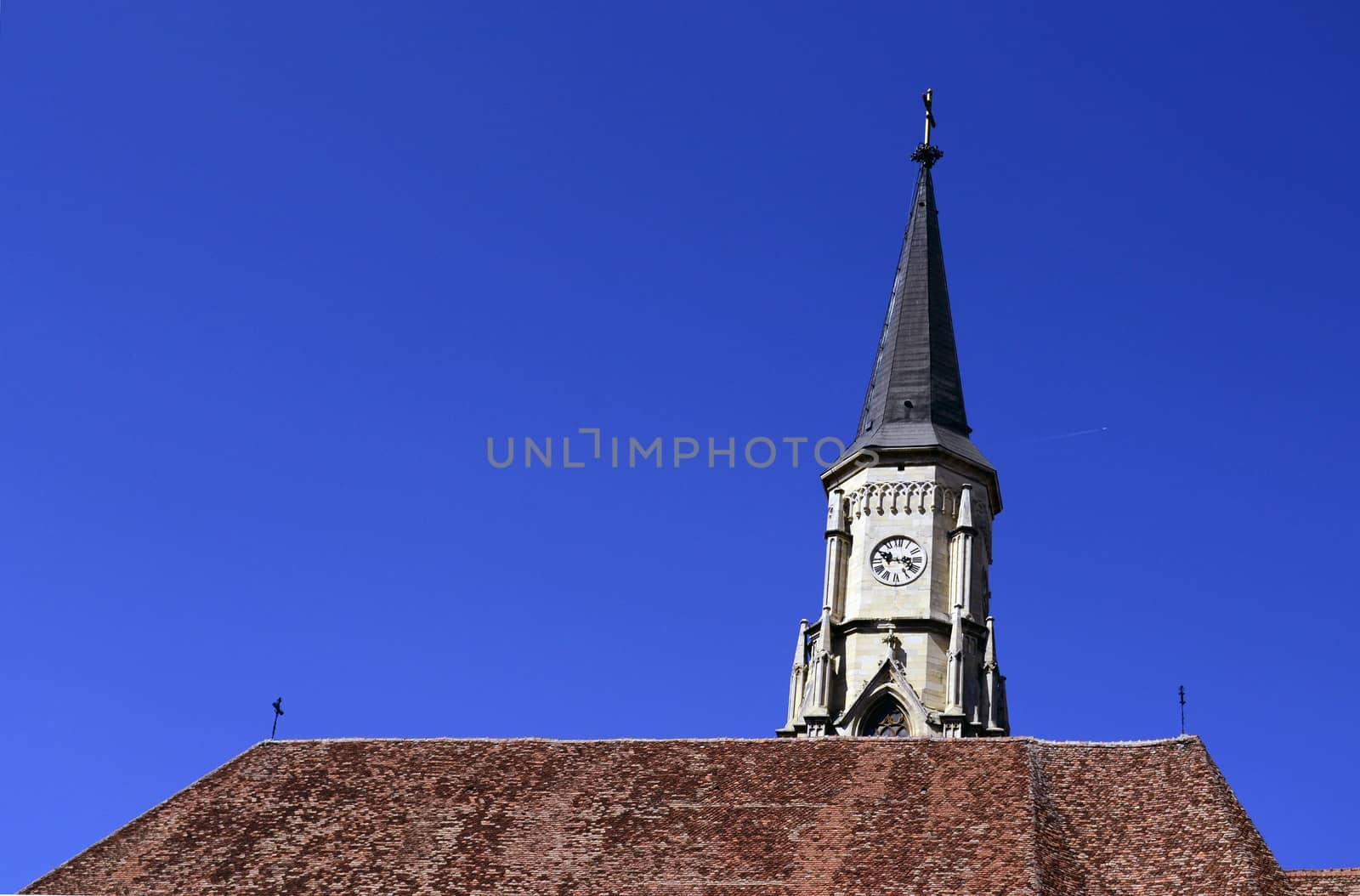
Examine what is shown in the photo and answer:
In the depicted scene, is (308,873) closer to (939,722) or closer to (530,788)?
(530,788)

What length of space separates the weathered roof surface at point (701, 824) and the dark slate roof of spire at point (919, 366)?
23.9m

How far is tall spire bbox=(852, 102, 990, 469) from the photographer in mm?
58500

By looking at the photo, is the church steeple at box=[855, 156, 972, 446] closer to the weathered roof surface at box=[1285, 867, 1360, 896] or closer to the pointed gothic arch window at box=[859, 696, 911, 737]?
the pointed gothic arch window at box=[859, 696, 911, 737]

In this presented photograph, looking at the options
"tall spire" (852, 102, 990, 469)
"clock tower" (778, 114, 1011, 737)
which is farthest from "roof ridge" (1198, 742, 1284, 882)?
"tall spire" (852, 102, 990, 469)

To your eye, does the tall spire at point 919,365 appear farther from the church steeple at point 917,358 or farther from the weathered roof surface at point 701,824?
the weathered roof surface at point 701,824

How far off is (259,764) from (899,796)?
12.6 metres

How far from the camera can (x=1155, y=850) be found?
31125mm

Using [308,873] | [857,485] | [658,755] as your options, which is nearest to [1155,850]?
[658,755]

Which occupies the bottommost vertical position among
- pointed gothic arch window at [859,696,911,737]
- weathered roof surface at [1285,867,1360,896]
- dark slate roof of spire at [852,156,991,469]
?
weathered roof surface at [1285,867,1360,896]

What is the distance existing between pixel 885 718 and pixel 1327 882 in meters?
22.0

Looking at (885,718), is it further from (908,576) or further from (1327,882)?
(1327,882)

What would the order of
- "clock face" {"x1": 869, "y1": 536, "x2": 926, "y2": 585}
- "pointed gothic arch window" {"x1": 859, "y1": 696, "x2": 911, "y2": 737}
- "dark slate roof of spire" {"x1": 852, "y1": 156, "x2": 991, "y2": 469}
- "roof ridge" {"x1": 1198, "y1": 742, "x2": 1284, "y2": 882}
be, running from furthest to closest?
1. "dark slate roof of spire" {"x1": 852, "y1": 156, "x2": 991, "y2": 469}
2. "clock face" {"x1": 869, "y1": 536, "x2": 926, "y2": 585}
3. "pointed gothic arch window" {"x1": 859, "y1": 696, "x2": 911, "y2": 737}
4. "roof ridge" {"x1": 1198, "y1": 742, "x2": 1284, "y2": 882}

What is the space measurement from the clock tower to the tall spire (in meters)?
0.06

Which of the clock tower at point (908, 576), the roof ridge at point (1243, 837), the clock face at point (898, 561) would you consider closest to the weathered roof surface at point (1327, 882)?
the roof ridge at point (1243, 837)
